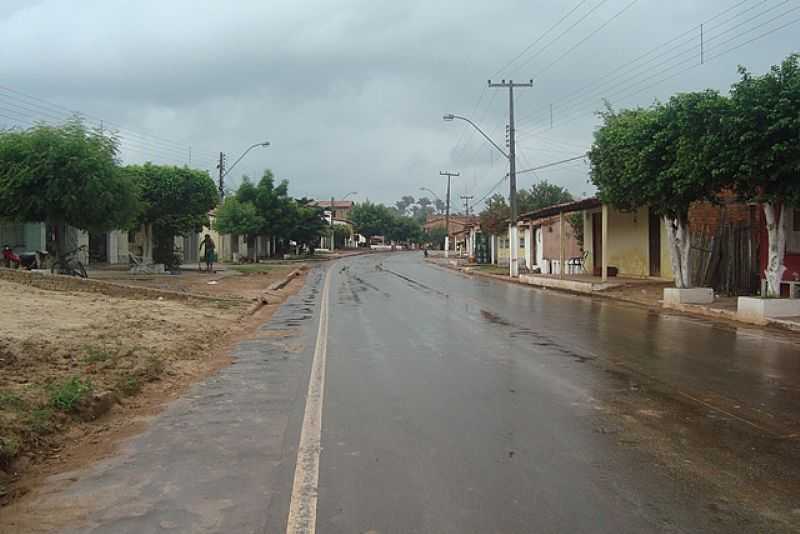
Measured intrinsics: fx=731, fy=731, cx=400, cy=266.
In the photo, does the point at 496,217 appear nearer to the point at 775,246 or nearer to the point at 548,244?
the point at 548,244

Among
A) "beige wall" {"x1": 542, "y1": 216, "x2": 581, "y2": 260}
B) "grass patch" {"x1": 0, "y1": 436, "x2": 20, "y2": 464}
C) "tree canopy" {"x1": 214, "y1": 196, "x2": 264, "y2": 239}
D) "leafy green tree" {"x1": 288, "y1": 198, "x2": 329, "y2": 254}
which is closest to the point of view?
"grass patch" {"x1": 0, "y1": 436, "x2": 20, "y2": 464}

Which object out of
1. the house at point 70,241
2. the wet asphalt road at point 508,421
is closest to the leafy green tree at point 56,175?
the house at point 70,241

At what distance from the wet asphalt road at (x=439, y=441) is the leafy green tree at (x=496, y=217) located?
3969cm

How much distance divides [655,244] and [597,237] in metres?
6.14

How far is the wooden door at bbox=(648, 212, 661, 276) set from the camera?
30.3 metres

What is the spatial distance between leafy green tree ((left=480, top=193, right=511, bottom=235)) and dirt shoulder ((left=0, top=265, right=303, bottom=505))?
115 feet

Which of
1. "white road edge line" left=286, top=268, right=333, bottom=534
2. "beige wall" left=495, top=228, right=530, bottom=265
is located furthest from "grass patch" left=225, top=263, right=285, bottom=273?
"white road edge line" left=286, top=268, right=333, bottom=534

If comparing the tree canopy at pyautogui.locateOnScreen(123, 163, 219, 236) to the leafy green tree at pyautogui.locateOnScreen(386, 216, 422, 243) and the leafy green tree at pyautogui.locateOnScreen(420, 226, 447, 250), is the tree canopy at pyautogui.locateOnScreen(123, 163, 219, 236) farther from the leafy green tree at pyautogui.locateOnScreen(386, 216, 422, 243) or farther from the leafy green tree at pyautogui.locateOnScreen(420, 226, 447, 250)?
the leafy green tree at pyautogui.locateOnScreen(420, 226, 447, 250)

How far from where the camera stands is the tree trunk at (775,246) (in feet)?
57.6

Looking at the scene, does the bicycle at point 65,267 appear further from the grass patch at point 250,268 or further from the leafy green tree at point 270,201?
the leafy green tree at point 270,201

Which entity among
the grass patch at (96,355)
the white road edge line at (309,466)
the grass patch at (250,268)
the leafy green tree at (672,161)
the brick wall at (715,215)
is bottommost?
the white road edge line at (309,466)

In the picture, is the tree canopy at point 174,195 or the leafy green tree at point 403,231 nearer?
the tree canopy at point 174,195

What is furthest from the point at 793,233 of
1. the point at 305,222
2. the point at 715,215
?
the point at 305,222

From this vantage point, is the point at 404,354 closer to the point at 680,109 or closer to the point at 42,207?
the point at 680,109
